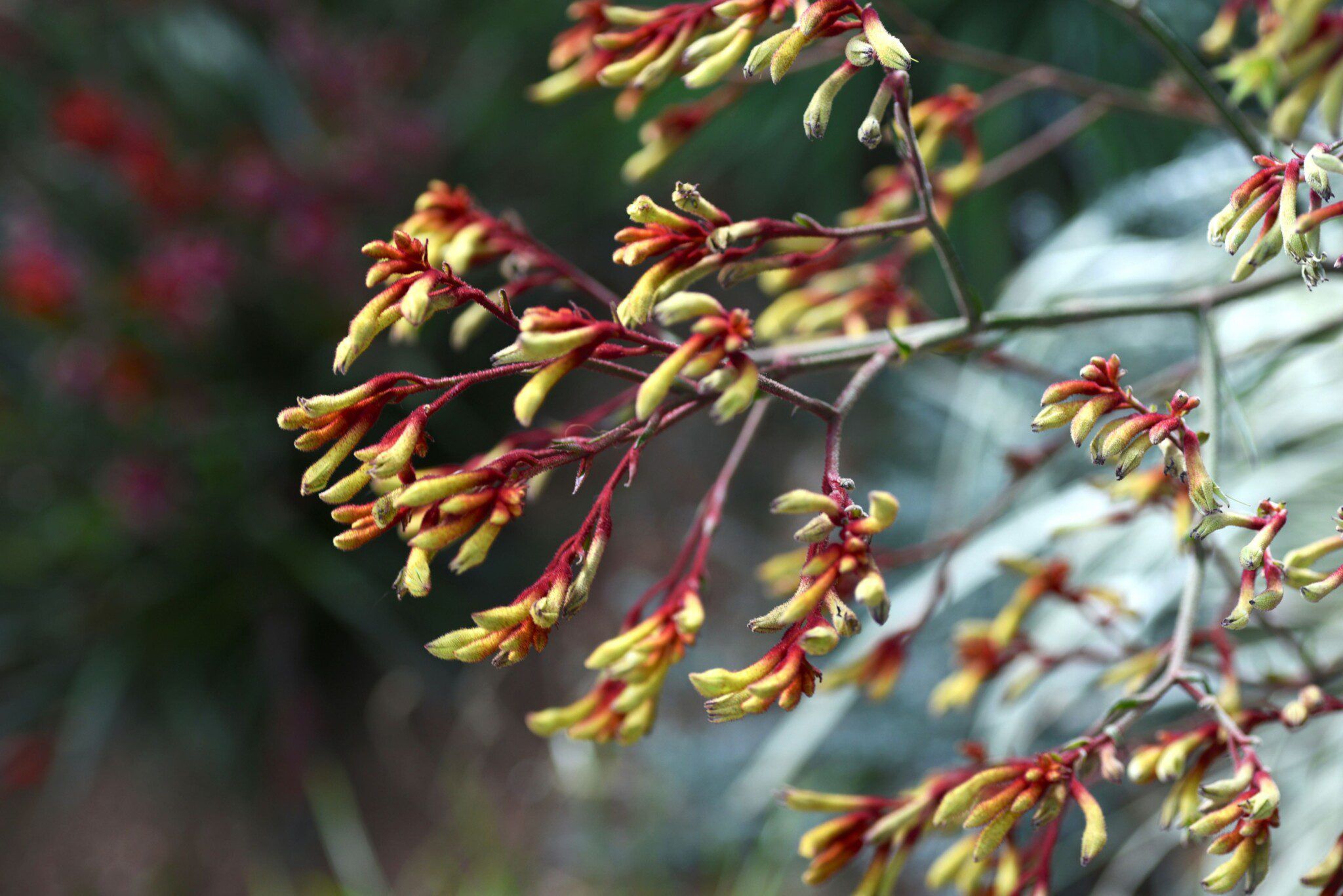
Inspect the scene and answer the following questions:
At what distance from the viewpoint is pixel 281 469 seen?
2119 mm

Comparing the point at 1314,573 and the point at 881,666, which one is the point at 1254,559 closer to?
the point at 1314,573

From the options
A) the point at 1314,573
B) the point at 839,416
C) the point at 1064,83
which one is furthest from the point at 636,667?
the point at 1064,83

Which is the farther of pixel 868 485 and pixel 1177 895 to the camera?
pixel 868 485

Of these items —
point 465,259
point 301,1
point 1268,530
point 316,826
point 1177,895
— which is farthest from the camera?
point 301,1

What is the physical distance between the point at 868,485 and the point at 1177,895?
0.76m

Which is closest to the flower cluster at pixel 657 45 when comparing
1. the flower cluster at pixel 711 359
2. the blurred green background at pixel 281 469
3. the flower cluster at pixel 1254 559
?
the flower cluster at pixel 711 359

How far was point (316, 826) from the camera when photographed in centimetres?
204

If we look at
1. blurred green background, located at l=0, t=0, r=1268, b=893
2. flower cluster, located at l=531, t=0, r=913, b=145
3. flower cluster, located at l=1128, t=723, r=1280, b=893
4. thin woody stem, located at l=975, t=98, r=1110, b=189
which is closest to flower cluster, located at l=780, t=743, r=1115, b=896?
flower cluster, located at l=1128, t=723, r=1280, b=893

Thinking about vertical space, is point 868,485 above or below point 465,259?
below

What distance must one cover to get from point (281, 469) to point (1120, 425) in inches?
79.8

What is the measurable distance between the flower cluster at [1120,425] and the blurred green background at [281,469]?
1.27m

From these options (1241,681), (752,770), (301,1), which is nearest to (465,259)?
(1241,681)

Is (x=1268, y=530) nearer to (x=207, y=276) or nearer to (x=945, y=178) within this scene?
(x=945, y=178)

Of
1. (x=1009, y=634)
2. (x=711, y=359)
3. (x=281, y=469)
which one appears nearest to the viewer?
(x=711, y=359)
